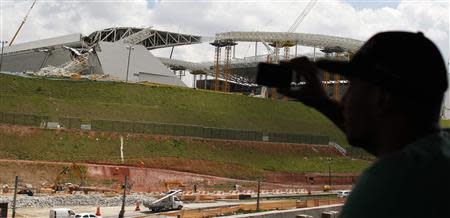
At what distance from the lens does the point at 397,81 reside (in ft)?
6.92

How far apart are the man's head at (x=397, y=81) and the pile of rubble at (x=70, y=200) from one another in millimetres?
44763

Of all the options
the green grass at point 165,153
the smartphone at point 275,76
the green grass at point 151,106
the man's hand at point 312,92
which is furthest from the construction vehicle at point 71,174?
the smartphone at point 275,76

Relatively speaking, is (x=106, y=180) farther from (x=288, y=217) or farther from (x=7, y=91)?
(x=288, y=217)

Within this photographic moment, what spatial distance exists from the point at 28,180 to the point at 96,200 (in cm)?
1009

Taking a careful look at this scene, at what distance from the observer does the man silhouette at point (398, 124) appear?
6.42ft

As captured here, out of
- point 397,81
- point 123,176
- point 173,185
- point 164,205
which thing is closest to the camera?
point 397,81

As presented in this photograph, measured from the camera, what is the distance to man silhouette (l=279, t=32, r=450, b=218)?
196 cm

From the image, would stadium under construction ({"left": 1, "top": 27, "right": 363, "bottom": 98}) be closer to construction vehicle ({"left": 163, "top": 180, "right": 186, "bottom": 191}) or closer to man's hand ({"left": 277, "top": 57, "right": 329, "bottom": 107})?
construction vehicle ({"left": 163, "top": 180, "right": 186, "bottom": 191})

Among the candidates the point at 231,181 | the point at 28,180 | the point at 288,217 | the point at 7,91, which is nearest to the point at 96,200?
the point at 28,180

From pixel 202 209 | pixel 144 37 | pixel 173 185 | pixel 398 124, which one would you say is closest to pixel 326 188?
pixel 173 185

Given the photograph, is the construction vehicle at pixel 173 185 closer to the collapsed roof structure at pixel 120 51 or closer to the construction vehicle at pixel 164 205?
the construction vehicle at pixel 164 205

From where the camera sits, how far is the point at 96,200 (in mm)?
48844

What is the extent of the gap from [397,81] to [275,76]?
525mm

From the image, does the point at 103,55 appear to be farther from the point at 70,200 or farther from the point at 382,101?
the point at 382,101
